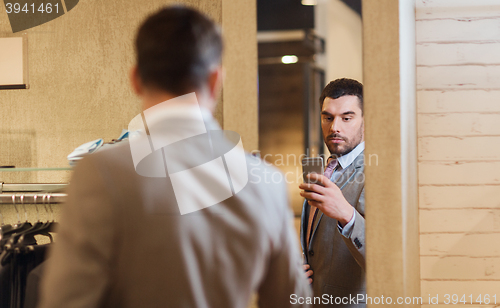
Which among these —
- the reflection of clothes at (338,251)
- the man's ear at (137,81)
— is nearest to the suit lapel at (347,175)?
the reflection of clothes at (338,251)

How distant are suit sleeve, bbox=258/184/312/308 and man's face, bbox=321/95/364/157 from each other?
448 mm

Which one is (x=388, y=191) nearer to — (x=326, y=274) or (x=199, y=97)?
(x=326, y=274)

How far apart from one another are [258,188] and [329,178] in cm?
49

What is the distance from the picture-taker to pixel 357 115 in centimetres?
125

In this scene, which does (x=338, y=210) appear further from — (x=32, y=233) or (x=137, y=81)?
(x=32, y=233)

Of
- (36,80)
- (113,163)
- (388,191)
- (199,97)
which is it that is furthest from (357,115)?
(36,80)

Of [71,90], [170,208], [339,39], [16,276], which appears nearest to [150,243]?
[170,208]

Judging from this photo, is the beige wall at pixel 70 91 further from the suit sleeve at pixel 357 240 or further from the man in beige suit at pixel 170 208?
the suit sleeve at pixel 357 240

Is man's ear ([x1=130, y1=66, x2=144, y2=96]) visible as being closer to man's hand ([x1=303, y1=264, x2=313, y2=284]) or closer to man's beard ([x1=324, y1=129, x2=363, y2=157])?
man's beard ([x1=324, y1=129, x2=363, y2=157])

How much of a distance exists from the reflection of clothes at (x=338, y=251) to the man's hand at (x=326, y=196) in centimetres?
4

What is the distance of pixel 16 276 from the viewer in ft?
3.78

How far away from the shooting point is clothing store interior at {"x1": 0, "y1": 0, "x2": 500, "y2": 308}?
3.29ft

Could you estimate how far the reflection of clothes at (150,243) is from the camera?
660mm

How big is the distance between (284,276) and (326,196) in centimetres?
41
